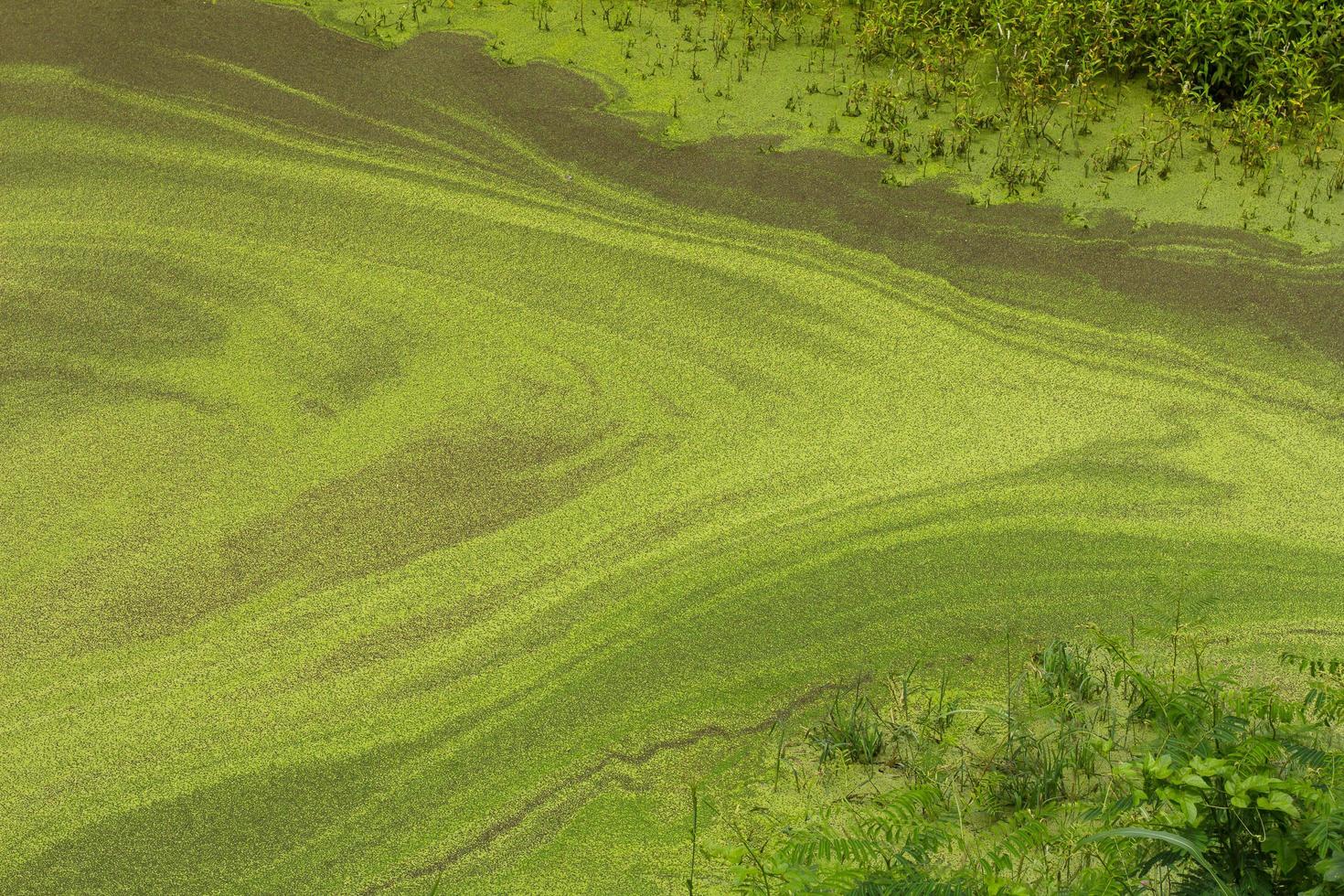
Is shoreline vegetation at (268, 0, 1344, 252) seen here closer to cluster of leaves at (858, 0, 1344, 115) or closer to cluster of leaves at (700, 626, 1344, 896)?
cluster of leaves at (858, 0, 1344, 115)

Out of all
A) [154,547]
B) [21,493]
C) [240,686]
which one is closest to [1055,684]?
[240,686]

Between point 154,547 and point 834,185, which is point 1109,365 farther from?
point 154,547

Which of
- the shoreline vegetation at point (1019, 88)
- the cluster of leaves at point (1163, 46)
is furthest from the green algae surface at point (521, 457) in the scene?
the cluster of leaves at point (1163, 46)

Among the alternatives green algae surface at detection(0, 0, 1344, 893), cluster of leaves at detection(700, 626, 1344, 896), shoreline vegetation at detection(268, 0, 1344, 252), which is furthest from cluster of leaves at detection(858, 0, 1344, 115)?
cluster of leaves at detection(700, 626, 1344, 896)

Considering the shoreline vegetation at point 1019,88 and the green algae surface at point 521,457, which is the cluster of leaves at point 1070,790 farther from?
the shoreline vegetation at point 1019,88

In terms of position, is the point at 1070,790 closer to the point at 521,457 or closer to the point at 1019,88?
the point at 521,457

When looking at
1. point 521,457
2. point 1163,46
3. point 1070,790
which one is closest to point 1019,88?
point 1163,46
